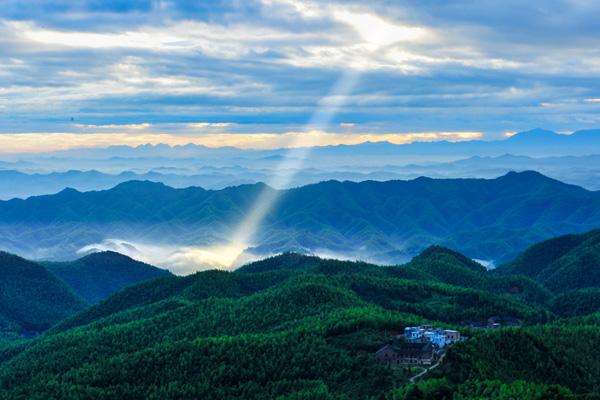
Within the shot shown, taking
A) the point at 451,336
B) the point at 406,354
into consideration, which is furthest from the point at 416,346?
the point at 451,336

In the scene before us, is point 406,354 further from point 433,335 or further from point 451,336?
point 451,336

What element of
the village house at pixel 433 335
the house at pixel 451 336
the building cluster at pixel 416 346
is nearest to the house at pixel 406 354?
the building cluster at pixel 416 346

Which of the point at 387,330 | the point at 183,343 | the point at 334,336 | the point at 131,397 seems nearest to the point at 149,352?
the point at 183,343

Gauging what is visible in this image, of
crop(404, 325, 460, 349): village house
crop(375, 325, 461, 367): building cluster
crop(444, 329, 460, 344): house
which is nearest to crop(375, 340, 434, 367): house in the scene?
crop(375, 325, 461, 367): building cluster

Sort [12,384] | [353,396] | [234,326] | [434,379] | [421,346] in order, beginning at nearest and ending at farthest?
[434,379], [353,396], [421,346], [12,384], [234,326]

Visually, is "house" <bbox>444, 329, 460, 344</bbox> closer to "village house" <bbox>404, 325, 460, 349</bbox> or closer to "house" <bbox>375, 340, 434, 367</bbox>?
"village house" <bbox>404, 325, 460, 349</bbox>

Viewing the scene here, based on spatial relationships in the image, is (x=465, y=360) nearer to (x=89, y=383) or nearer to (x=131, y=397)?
(x=131, y=397)

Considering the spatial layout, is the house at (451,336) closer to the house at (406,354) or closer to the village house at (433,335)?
the village house at (433,335)

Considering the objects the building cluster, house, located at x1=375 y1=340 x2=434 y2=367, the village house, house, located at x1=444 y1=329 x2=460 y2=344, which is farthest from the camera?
house, located at x1=444 y1=329 x2=460 y2=344

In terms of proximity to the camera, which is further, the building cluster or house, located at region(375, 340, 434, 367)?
the building cluster
